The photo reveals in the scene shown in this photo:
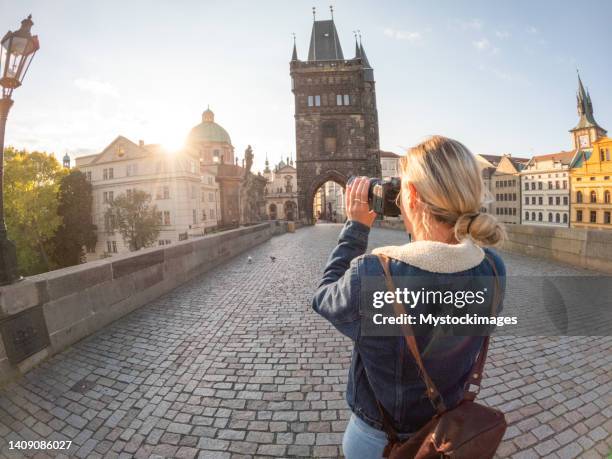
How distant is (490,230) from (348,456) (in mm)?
1035

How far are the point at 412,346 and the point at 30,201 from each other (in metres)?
36.6

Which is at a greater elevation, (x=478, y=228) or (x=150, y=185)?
(x=150, y=185)

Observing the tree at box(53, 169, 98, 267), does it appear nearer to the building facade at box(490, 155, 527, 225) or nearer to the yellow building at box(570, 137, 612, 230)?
the yellow building at box(570, 137, 612, 230)

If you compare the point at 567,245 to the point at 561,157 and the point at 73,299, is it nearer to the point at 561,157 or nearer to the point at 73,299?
the point at 73,299

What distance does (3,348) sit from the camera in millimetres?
3109

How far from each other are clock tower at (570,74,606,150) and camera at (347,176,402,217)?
75.3 m

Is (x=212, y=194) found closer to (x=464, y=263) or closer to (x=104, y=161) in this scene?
(x=104, y=161)

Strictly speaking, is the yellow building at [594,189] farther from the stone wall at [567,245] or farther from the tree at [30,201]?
the tree at [30,201]

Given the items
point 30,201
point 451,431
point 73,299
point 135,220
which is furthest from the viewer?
point 135,220

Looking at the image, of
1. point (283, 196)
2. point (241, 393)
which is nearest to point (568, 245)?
point (241, 393)

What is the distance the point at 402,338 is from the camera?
1.03 meters

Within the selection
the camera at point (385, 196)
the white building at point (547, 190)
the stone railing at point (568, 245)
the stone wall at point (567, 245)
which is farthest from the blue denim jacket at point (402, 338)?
the white building at point (547, 190)

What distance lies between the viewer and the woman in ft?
3.29

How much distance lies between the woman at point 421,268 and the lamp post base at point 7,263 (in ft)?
12.7
